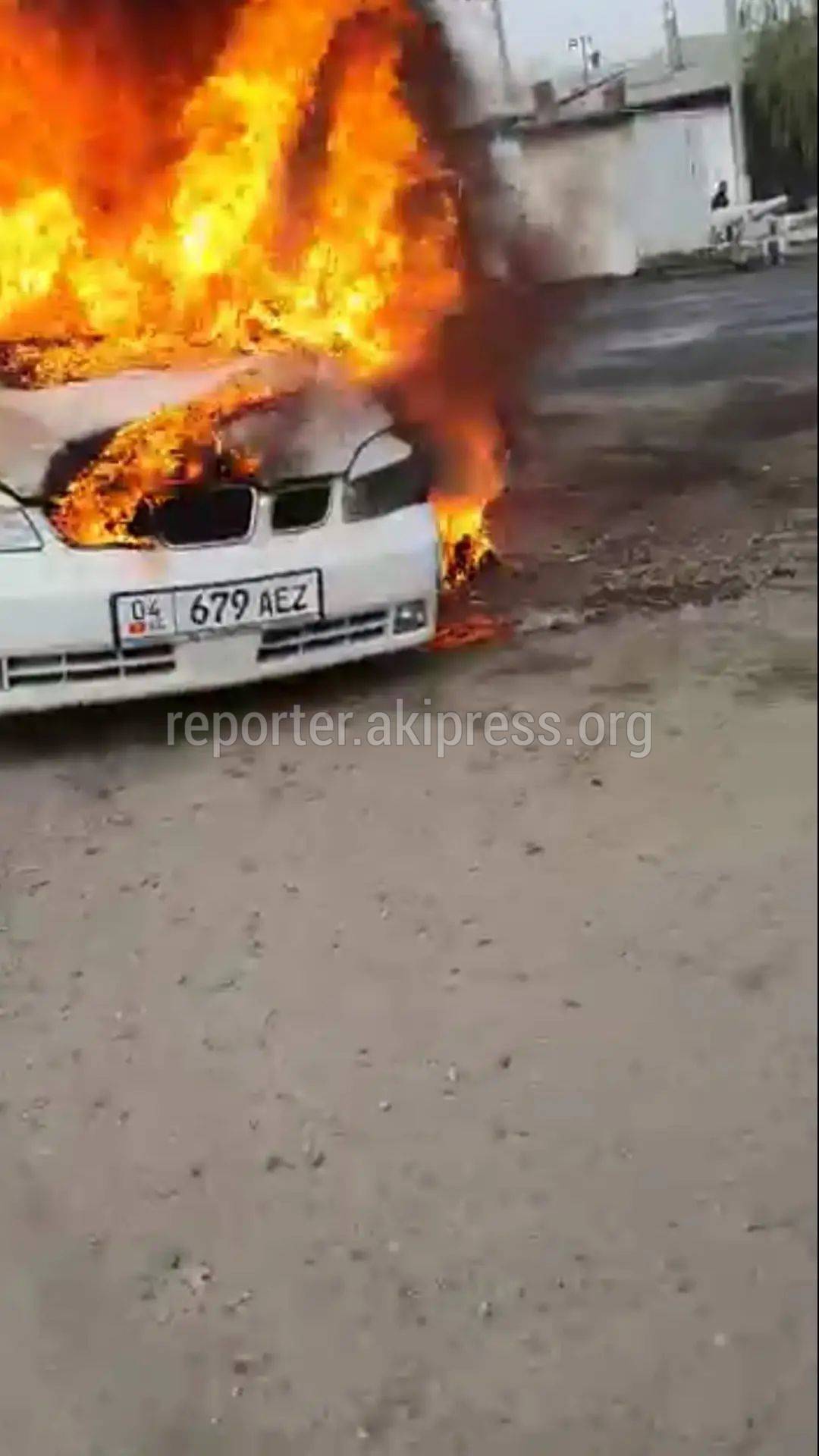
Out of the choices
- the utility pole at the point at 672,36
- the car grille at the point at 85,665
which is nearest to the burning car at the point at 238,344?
the car grille at the point at 85,665

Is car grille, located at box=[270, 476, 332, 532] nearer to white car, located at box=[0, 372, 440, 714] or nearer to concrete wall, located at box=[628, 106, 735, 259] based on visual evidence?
white car, located at box=[0, 372, 440, 714]

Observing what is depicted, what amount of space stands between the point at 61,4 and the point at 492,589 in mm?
535

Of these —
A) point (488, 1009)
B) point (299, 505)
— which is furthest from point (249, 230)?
point (488, 1009)

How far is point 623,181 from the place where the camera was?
1065 mm

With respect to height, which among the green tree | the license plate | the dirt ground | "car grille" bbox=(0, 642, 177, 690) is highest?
the green tree

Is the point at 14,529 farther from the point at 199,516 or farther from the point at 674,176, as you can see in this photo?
the point at 674,176

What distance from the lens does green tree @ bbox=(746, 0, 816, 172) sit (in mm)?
991

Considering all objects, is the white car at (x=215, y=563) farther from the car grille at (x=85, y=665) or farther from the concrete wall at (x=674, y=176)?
the concrete wall at (x=674, y=176)

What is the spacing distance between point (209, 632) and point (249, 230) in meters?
0.28

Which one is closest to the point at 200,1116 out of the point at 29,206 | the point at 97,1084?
the point at 97,1084

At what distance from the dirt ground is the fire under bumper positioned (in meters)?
0.03

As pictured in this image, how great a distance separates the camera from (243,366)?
1195 mm

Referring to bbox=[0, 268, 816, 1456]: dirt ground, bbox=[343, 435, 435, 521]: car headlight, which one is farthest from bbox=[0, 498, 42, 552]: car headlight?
bbox=[343, 435, 435, 521]: car headlight

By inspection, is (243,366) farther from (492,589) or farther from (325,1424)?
(325,1424)
